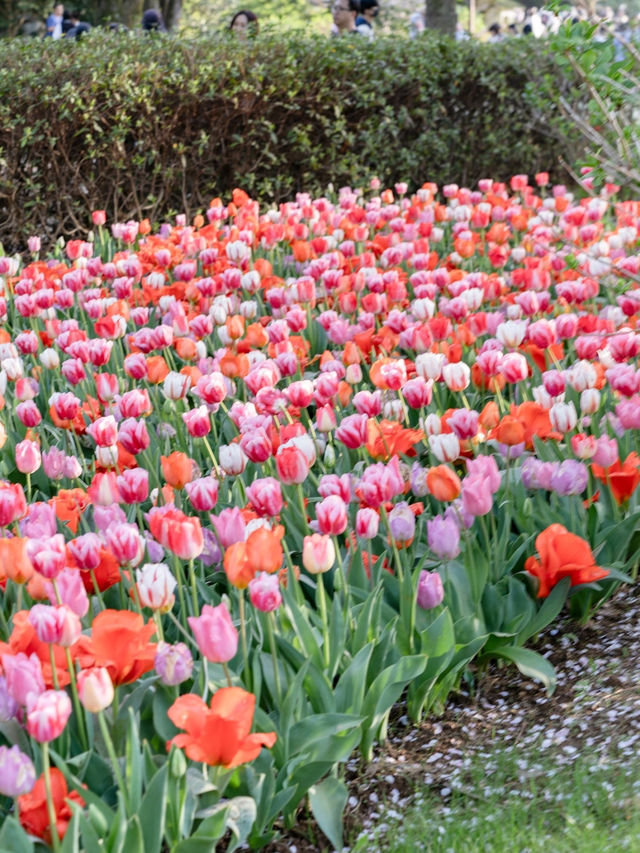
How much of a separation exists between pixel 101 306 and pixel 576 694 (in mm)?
2720

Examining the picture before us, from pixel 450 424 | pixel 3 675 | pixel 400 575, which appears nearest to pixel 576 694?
pixel 400 575

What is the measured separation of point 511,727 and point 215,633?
94cm

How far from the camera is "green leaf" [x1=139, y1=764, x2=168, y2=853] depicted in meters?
1.81

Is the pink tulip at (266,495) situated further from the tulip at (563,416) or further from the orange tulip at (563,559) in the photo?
the tulip at (563,416)

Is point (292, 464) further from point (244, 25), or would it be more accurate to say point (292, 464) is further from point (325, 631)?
point (244, 25)

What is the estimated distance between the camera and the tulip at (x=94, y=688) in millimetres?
1773

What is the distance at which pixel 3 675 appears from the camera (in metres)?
2.05

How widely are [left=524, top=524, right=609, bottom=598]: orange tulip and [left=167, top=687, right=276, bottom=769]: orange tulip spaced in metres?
1.02

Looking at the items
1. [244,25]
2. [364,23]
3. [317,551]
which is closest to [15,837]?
[317,551]

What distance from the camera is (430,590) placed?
244cm

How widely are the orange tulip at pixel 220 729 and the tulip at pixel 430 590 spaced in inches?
27.0

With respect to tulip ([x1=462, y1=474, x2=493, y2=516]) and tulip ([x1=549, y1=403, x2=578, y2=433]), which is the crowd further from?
tulip ([x1=462, y1=474, x2=493, y2=516])

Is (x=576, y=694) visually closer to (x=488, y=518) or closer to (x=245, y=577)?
(x=488, y=518)

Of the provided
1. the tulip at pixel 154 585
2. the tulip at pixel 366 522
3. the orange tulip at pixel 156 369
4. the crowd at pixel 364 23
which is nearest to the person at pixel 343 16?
the crowd at pixel 364 23
